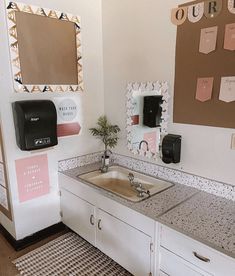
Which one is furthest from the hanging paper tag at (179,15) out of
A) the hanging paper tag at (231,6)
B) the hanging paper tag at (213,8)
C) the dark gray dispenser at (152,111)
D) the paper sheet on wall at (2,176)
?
the paper sheet on wall at (2,176)

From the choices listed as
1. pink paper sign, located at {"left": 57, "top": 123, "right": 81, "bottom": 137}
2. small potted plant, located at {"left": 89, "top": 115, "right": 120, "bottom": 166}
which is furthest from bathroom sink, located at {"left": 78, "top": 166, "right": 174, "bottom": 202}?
Answer: pink paper sign, located at {"left": 57, "top": 123, "right": 81, "bottom": 137}

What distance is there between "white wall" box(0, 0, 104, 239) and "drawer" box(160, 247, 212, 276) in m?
1.27

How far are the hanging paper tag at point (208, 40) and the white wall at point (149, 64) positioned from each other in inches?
9.4

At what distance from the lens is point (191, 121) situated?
5.87ft

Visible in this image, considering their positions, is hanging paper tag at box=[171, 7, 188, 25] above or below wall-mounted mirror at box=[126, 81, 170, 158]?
above

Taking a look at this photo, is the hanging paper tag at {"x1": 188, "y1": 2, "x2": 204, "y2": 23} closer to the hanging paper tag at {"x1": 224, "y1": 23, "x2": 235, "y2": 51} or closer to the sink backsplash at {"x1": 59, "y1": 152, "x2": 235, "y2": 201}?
the hanging paper tag at {"x1": 224, "y1": 23, "x2": 235, "y2": 51}

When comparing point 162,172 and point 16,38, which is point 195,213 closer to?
point 162,172

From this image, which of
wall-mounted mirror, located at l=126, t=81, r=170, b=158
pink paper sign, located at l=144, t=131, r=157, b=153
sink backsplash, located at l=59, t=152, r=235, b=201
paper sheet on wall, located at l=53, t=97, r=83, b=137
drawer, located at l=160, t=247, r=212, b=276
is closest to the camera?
drawer, located at l=160, t=247, r=212, b=276

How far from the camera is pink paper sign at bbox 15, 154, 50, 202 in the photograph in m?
2.04

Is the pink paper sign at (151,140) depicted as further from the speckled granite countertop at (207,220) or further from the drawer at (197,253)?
the drawer at (197,253)

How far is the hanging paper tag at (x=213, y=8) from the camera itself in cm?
153

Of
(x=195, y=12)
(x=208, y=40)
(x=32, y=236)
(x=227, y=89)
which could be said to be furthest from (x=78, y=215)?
(x=195, y=12)

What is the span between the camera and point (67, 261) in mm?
1991

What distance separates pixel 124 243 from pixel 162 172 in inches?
26.8
